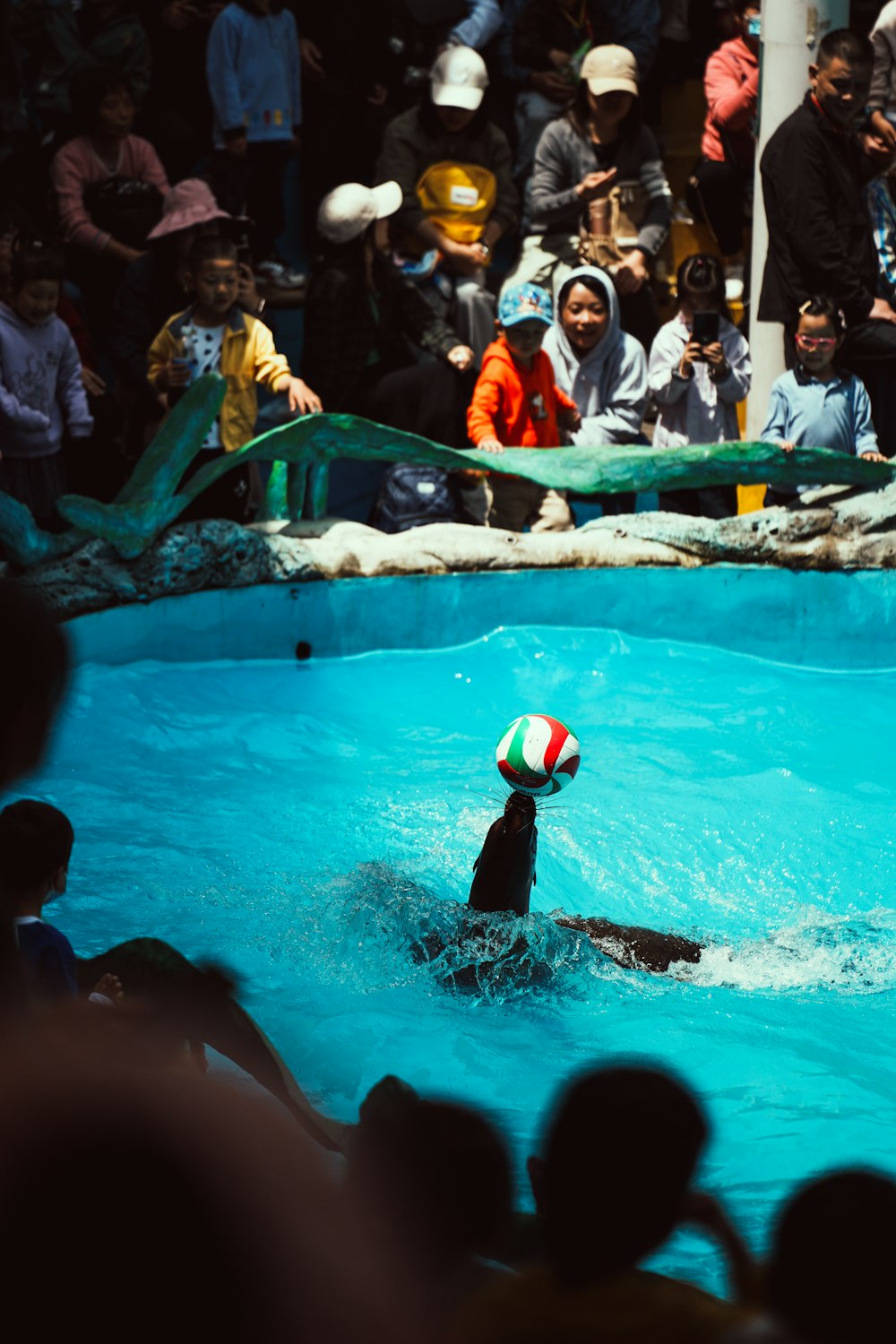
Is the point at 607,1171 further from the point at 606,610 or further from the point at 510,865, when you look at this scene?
the point at 606,610

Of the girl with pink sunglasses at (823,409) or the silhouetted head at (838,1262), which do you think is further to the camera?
the girl with pink sunglasses at (823,409)

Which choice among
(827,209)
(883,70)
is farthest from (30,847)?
(883,70)

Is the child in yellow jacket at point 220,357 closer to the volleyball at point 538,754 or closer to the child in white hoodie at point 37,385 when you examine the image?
the child in white hoodie at point 37,385

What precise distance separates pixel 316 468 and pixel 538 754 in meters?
3.68

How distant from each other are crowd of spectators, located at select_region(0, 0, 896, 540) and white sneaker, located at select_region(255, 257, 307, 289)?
0.01 m

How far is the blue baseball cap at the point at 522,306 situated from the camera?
754 cm

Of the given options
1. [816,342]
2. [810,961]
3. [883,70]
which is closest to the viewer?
[810,961]

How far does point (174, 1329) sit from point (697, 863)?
15.9ft

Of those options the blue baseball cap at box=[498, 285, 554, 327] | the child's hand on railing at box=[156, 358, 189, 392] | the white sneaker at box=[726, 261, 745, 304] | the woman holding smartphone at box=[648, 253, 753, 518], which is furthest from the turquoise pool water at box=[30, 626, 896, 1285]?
the white sneaker at box=[726, 261, 745, 304]

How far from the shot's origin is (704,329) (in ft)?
25.8

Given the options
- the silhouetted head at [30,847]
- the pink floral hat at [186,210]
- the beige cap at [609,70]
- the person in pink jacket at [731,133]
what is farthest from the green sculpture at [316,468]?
the silhouetted head at [30,847]

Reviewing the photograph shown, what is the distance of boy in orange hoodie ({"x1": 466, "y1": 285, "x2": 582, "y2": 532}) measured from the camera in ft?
24.9

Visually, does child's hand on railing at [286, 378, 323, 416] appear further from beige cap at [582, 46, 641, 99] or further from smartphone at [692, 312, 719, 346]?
beige cap at [582, 46, 641, 99]

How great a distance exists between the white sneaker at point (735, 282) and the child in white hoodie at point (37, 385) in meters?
4.12
